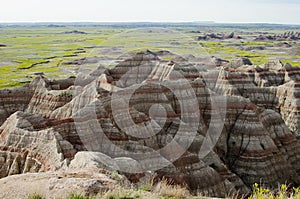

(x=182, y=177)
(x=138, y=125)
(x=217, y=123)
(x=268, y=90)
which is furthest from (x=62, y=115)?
(x=268, y=90)

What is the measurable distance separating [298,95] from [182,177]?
3106 centimetres

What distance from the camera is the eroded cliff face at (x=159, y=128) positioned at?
25.8 meters

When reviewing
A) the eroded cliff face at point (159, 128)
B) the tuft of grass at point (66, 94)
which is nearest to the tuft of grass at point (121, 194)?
the eroded cliff face at point (159, 128)

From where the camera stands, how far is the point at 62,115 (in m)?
35.1

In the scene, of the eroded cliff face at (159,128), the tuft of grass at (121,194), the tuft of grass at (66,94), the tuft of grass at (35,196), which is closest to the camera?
the tuft of grass at (121,194)

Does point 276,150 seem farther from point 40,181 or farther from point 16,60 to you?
point 16,60

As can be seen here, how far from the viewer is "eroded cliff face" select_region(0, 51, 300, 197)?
84.7 feet

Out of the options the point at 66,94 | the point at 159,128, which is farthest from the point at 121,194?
the point at 66,94

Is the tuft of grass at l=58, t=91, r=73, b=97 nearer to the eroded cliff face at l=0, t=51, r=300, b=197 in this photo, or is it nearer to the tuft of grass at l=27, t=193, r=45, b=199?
the eroded cliff face at l=0, t=51, r=300, b=197

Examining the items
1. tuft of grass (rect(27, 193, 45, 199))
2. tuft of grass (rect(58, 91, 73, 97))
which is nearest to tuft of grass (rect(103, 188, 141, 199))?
tuft of grass (rect(27, 193, 45, 199))

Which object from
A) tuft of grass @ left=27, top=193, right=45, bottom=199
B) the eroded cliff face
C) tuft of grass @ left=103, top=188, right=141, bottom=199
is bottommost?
the eroded cliff face

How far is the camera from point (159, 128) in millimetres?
31797

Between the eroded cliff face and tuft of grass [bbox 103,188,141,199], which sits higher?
tuft of grass [bbox 103,188,141,199]

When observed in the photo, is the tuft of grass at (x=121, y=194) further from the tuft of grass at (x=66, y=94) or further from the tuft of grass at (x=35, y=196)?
the tuft of grass at (x=66, y=94)
